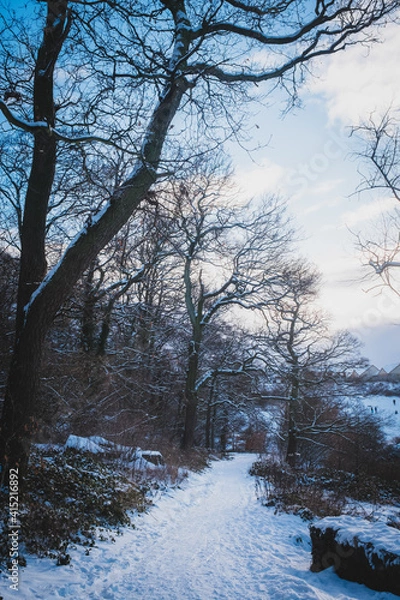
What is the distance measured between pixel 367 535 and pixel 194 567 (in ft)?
7.12

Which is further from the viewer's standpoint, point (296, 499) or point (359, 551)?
point (296, 499)

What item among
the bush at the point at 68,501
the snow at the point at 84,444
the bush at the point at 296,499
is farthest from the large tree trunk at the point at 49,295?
the bush at the point at 296,499

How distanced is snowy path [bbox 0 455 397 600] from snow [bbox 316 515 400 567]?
1.23ft

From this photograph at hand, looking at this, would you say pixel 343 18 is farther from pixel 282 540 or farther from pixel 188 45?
pixel 282 540

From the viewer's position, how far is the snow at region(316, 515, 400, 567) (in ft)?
11.3

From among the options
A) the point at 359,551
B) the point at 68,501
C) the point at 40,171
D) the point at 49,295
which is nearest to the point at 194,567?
the point at 359,551

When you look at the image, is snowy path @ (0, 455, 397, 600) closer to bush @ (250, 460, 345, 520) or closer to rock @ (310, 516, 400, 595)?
rock @ (310, 516, 400, 595)

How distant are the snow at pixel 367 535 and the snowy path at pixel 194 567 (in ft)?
1.23

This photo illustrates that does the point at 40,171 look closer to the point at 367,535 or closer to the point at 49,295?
the point at 49,295

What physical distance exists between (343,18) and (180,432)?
76.5 ft

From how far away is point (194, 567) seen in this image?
4113mm

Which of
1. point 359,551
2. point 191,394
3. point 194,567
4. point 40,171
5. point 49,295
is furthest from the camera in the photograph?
point 191,394

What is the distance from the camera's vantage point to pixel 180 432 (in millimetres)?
23297

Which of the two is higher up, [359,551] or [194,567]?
[359,551]
